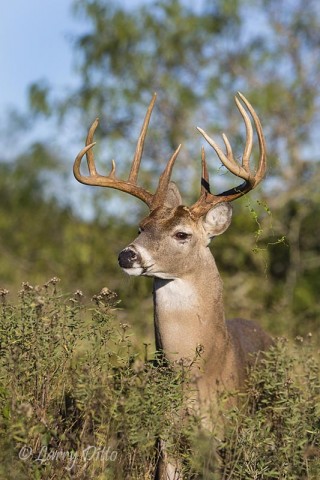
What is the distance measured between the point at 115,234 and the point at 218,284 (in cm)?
901

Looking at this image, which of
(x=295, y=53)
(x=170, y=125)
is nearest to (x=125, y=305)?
(x=170, y=125)

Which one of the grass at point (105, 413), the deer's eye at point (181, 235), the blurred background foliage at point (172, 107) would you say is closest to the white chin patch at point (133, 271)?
the deer's eye at point (181, 235)

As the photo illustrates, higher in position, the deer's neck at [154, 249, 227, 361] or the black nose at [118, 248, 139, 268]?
the black nose at [118, 248, 139, 268]

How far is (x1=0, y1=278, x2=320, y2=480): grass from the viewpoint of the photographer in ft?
15.2

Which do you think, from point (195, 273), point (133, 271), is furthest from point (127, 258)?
point (195, 273)

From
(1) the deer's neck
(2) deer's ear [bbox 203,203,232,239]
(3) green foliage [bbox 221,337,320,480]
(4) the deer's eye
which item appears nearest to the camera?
(3) green foliage [bbox 221,337,320,480]

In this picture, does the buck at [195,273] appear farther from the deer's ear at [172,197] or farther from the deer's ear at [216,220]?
the deer's ear at [172,197]

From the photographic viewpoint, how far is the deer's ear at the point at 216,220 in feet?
21.9

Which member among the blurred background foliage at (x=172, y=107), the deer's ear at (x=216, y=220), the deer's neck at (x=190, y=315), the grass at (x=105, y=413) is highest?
the blurred background foliage at (x=172, y=107)

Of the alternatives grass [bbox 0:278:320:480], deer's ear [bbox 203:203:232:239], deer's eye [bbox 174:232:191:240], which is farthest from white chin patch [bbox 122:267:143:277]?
deer's ear [bbox 203:203:232:239]

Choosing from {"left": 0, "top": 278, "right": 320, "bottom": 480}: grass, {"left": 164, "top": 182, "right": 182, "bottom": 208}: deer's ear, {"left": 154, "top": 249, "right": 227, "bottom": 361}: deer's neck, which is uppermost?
{"left": 164, "top": 182, "right": 182, "bottom": 208}: deer's ear

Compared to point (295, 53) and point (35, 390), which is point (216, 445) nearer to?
point (35, 390)

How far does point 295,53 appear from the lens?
53.0 feet

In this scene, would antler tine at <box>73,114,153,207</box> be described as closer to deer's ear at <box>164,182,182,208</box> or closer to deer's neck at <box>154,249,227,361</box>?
deer's ear at <box>164,182,182,208</box>
